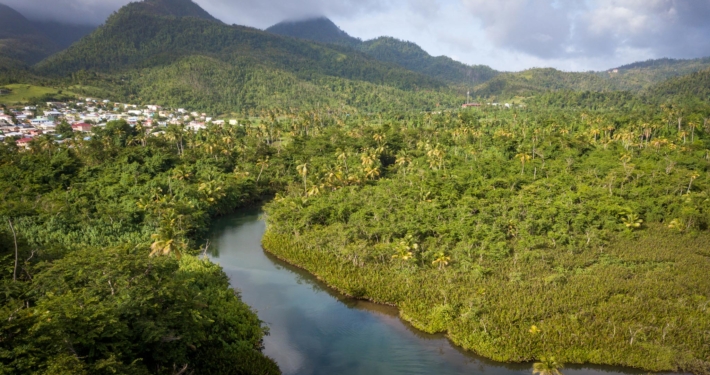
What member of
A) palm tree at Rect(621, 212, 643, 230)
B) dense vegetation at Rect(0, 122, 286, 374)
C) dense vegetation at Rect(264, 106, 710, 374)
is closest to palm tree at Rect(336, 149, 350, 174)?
dense vegetation at Rect(264, 106, 710, 374)

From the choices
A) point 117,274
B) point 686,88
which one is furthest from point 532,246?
point 686,88

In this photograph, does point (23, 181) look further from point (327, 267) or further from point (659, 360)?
point (659, 360)

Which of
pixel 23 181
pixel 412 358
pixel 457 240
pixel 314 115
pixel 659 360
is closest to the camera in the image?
pixel 659 360

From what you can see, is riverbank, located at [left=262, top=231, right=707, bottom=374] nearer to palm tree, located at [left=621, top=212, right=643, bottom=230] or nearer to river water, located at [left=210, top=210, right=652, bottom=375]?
river water, located at [left=210, top=210, right=652, bottom=375]

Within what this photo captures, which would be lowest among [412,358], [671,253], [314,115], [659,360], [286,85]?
[412,358]

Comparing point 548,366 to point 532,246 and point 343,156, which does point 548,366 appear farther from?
point 343,156

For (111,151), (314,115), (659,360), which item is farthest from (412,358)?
(314,115)
